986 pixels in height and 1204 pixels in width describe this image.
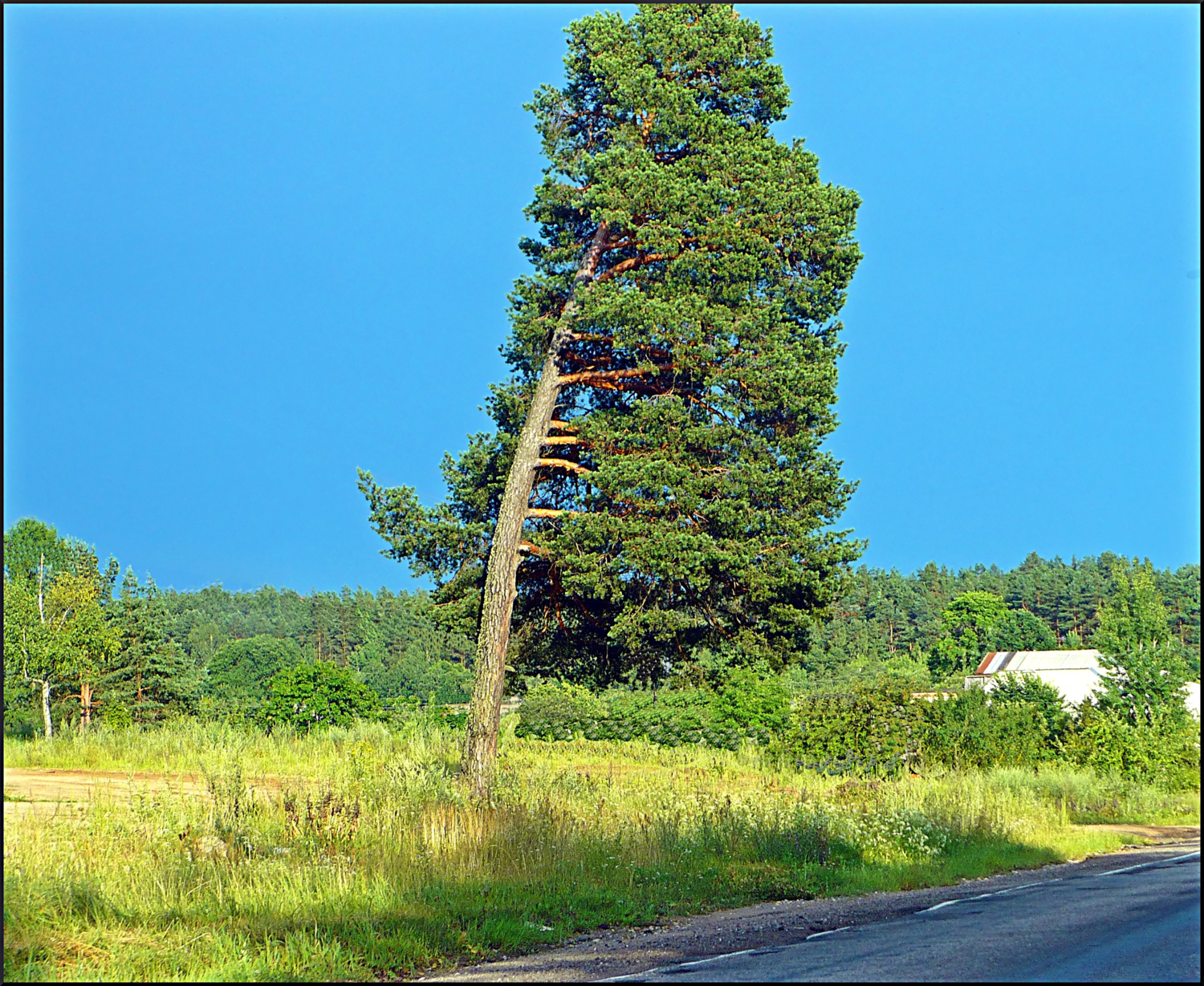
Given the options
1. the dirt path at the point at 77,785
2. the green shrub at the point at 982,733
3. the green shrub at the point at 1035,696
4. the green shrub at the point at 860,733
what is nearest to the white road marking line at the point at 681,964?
the dirt path at the point at 77,785

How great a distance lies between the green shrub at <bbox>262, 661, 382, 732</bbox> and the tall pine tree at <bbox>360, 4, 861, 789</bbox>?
35.0 feet

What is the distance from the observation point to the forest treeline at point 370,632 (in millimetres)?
27516

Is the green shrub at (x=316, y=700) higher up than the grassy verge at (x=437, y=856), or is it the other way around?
the green shrub at (x=316, y=700)

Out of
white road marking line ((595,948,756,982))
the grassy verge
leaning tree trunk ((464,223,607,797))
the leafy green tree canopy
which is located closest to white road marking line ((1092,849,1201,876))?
the grassy verge

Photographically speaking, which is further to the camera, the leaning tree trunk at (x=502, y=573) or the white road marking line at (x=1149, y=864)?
the leaning tree trunk at (x=502, y=573)

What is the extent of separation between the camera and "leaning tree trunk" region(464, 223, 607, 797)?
1620 centimetres

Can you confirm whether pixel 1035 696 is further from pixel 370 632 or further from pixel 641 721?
pixel 370 632

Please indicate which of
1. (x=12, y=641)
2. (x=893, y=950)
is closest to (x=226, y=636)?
(x=12, y=641)

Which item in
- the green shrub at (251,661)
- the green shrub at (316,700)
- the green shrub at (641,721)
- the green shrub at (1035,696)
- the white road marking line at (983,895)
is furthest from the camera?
the green shrub at (251,661)

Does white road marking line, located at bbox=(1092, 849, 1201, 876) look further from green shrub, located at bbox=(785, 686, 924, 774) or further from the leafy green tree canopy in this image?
green shrub, located at bbox=(785, 686, 924, 774)

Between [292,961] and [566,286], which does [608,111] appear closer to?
[566,286]

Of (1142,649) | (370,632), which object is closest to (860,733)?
(1142,649)

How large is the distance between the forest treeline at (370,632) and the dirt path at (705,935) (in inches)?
161

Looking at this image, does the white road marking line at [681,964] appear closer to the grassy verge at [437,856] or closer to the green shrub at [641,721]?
the grassy verge at [437,856]
